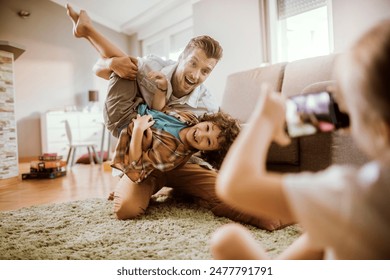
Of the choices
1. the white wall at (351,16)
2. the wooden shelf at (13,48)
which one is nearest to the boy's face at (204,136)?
the white wall at (351,16)

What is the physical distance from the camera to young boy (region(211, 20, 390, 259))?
352 millimetres

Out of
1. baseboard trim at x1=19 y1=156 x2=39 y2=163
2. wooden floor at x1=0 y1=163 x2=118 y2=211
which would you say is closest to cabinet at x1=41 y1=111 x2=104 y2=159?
baseboard trim at x1=19 y1=156 x2=39 y2=163

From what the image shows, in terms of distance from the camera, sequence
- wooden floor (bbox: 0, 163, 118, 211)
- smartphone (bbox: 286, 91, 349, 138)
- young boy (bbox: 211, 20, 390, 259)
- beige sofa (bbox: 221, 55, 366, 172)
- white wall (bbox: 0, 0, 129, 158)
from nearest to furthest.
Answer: young boy (bbox: 211, 20, 390, 259), smartphone (bbox: 286, 91, 349, 138), beige sofa (bbox: 221, 55, 366, 172), wooden floor (bbox: 0, 163, 118, 211), white wall (bbox: 0, 0, 129, 158)

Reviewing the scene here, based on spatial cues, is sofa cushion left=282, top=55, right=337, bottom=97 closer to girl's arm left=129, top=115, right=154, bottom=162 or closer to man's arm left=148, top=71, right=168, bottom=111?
man's arm left=148, top=71, right=168, bottom=111

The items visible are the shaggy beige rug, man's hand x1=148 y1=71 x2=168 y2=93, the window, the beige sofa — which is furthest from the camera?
the window

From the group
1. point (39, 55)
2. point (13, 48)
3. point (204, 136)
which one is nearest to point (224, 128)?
point (204, 136)

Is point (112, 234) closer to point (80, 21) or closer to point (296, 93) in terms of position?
point (80, 21)

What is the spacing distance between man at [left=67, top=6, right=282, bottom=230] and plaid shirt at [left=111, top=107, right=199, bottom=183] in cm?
8

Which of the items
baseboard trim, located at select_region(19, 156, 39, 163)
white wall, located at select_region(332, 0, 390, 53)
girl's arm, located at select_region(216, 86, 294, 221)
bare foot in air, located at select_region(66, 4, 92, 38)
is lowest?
baseboard trim, located at select_region(19, 156, 39, 163)

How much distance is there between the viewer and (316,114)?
46 cm

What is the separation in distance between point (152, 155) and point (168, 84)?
291 millimetres
